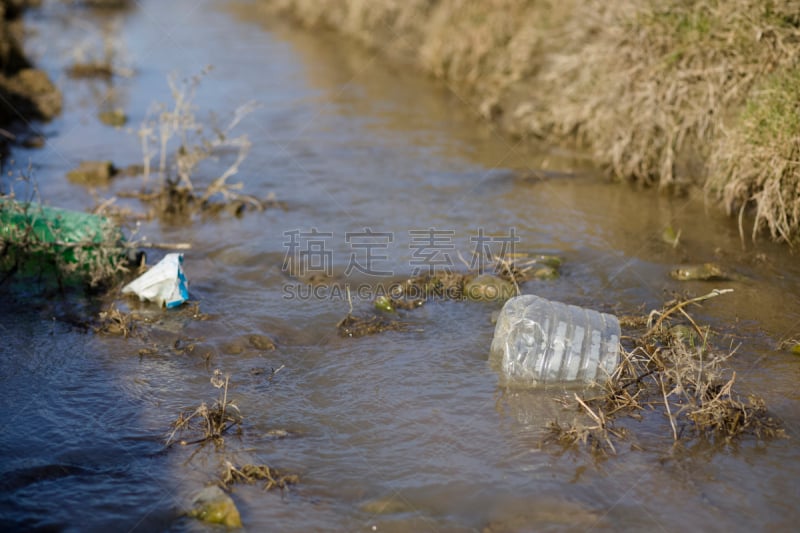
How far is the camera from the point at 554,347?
4.31m

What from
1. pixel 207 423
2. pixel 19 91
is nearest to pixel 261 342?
pixel 207 423

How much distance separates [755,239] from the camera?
21.0ft

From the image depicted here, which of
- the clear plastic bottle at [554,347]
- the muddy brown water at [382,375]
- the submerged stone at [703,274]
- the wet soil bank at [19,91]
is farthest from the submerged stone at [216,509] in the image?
the wet soil bank at [19,91]

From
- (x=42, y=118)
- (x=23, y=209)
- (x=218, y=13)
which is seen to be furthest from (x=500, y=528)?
(x=218, y=13)

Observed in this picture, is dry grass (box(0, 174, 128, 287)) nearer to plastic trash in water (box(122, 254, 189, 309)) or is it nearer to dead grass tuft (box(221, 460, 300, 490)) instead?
plastic trash in water (box(122, 254, 189, 309))

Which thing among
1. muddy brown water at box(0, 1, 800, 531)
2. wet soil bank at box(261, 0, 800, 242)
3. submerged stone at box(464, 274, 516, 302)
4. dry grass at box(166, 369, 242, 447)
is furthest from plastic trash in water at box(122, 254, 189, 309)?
wet soil bank at box(261, 0, 800, 242)

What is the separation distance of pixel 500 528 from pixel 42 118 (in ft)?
28.4

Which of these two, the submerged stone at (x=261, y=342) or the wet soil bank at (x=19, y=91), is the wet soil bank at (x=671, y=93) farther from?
the wet soil bank at (x=19, y=91)

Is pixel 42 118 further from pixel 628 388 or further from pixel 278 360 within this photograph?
pixel 628 388

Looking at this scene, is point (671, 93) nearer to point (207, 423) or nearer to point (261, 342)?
point (261, 342)

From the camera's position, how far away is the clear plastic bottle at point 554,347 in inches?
169

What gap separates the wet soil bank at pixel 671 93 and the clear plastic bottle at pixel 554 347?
2.56 meters

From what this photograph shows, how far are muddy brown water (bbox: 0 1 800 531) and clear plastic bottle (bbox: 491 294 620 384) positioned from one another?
0.47ft

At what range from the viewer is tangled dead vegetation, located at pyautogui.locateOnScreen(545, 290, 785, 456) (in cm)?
380
